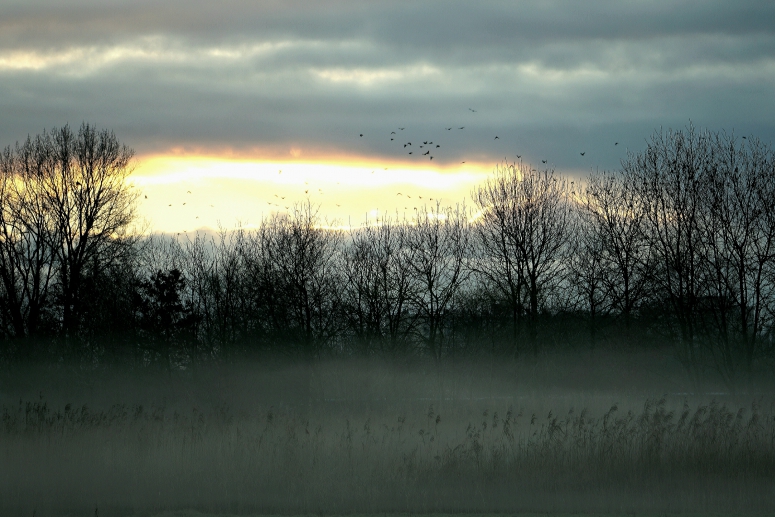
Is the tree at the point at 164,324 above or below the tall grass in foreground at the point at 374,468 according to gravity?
above

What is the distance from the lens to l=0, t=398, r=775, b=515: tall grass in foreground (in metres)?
11.3

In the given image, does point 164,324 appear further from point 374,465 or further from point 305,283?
point 374,465

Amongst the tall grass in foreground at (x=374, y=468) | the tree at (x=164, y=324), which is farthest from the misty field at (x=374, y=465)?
the tree at (x=164, y=324)

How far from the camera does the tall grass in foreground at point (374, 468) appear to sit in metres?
11.3

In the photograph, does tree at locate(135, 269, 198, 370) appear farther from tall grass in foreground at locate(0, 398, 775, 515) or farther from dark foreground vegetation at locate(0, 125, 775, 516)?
tall grass in foreground at locate(0, 398, 775, 515)

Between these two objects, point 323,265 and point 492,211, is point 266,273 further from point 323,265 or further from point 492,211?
point 492,211

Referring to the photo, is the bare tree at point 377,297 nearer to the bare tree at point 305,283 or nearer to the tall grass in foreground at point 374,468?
the bare tree at point 305,283

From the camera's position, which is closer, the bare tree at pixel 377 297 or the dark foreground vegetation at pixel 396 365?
the dark foreground vegetation at pixel 396 365

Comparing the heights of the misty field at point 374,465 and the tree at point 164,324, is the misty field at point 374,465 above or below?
below

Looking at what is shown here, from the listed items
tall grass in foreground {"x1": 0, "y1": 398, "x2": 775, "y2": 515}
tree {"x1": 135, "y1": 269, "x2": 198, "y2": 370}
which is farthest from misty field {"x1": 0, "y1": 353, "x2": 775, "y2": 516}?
tree {"x1": 135, "y1": 269, "x2": 198, "y2": 370}

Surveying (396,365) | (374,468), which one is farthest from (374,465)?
(396,365)

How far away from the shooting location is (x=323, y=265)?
117 ft

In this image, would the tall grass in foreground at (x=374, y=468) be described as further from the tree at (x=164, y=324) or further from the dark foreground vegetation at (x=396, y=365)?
the tree at (x=164, y=324)

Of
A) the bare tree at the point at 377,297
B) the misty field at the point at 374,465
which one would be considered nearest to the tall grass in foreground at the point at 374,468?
the misty field at the point at 374,465
